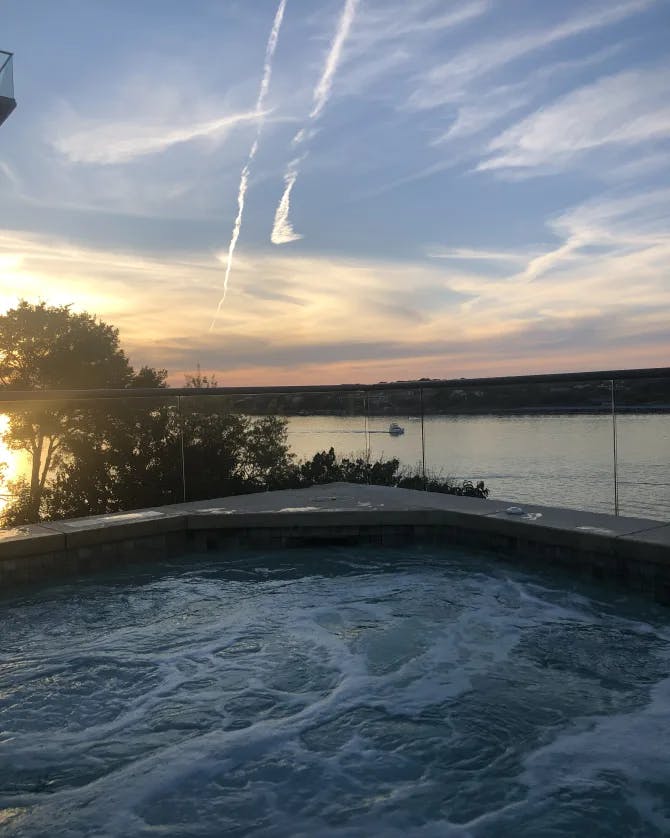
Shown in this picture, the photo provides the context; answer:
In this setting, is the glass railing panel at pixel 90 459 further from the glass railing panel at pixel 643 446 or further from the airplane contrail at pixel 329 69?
the airplane contrail at pixel 329 69

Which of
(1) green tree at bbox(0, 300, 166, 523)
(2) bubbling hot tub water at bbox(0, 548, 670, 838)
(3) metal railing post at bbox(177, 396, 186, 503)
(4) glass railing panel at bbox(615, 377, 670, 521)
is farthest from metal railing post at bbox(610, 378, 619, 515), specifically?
(1) green tree at bbox(0, 300, 166, 523)

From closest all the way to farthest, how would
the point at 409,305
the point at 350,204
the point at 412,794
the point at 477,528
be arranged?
the point at 412,794 → the point at 477,528 → the point at 350,204 → the point at 409,305

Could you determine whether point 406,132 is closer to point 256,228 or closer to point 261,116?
point 261,116

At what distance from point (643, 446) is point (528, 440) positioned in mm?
1276

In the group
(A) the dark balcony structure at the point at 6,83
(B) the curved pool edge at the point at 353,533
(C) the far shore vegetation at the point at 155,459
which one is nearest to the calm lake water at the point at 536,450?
(C) the far shore vegetation at the point at 155,459

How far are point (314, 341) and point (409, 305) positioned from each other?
2.17 metres

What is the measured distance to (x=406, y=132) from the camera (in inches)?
338

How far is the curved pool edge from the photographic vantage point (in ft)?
14.1

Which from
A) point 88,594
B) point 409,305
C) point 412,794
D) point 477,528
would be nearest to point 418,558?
point 477,528

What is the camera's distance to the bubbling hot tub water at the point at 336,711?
230 centimetres

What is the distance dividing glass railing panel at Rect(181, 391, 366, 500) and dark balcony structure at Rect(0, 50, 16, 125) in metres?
11.6

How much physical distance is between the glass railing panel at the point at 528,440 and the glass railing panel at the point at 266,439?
3.13 ft

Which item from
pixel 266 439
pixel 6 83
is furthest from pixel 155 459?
pixel 6 83

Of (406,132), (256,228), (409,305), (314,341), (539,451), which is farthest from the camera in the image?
(314,341)
